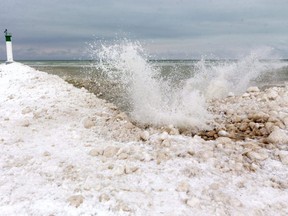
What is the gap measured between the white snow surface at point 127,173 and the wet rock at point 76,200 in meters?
0.01

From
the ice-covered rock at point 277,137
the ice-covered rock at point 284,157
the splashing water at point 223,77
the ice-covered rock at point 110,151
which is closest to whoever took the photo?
the ice-covered rock at point 284,157

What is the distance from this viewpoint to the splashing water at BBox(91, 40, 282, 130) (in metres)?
7.01

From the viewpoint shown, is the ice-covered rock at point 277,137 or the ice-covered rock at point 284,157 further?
the ice-covered rock at point 277,137

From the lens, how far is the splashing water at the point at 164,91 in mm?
7012

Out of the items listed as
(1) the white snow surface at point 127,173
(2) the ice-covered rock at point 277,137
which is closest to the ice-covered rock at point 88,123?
(1) the white snow surface at point 127,173

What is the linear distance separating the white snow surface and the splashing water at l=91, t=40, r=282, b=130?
90cm

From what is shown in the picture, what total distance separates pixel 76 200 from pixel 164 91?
226 inches

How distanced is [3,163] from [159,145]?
2336mm

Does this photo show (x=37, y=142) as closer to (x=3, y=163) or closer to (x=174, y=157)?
(x=3, y=163)

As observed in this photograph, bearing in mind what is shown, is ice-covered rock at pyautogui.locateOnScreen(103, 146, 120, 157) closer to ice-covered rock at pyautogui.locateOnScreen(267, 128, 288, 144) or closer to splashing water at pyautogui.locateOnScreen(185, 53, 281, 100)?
ice-covered rock at pyautogui.locateOnScreen(267, 128, 288, 144)

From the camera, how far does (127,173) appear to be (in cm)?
456

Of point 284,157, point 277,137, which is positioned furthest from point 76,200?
point 277,137

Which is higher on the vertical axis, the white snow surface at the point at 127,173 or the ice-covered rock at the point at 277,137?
the ice-covered rock at the point at 277,137

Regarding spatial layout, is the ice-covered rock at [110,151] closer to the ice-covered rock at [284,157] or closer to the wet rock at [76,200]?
the wet rock at [76,200]
